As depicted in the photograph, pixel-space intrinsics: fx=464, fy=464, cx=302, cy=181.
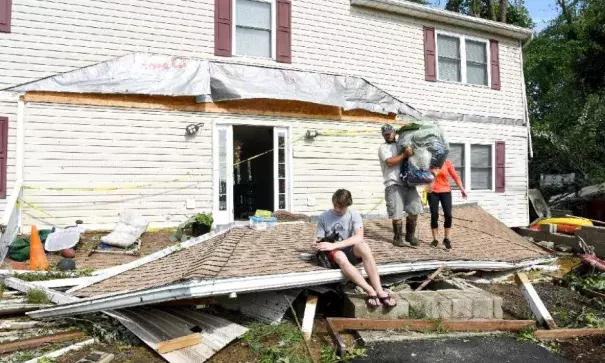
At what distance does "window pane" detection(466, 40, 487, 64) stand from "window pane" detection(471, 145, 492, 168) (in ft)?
7.83

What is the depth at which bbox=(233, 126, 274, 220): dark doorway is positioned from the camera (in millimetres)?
12000

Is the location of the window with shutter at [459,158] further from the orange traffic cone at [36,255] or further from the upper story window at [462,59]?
the orange traffic cone at [36,255]

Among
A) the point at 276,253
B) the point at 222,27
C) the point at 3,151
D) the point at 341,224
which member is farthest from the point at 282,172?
the point at 341,224

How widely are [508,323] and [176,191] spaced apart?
22.0ft

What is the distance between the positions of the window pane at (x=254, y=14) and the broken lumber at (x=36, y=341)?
24.6 ft

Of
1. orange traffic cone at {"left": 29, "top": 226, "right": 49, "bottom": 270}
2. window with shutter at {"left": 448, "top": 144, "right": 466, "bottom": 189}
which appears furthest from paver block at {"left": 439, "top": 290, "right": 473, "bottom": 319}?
window with shutter at {"left": 448, "top": 144, "right": 466, "bottom": 189}

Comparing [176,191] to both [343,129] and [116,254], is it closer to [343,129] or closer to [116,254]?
[116,254]

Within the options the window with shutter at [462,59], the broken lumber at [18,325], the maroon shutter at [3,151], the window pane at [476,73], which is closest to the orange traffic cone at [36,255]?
the maroon shutter at [3,151]

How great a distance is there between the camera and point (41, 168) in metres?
8.31

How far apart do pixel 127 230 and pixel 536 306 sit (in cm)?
638

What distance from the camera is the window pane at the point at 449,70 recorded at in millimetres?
12359

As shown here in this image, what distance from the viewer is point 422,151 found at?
5.89 m

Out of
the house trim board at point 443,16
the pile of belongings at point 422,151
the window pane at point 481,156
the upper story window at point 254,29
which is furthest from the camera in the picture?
the window pane at point 481,156

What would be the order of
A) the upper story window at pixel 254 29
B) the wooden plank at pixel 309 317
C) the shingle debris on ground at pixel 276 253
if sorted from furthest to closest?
the upper story window at pixel 254 29 → the shingle debris on ground at pixel 276 253 → the wooden plank at pixel 309 317
